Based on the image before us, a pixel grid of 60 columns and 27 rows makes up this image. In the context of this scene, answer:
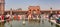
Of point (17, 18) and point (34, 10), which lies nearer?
point (17, 18)

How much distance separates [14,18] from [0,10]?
14.5m

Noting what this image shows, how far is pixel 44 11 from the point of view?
181 feet

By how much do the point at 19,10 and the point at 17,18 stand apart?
15.4m

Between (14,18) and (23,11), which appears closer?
(14,18)

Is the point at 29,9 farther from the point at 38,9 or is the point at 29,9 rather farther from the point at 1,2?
the point at 1,2

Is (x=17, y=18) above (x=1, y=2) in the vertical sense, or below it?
below

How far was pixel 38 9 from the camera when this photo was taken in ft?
165

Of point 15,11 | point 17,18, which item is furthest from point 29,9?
point 17,18

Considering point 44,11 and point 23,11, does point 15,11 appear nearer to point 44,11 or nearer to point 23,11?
point 23,11

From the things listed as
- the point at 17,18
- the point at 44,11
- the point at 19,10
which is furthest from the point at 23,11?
the point at 17,18

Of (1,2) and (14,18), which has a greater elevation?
(1,2)

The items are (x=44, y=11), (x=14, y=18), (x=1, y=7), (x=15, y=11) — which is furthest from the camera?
(x=44, y=11)

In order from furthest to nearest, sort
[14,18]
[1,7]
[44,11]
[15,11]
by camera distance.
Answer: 1. [44,11]
2. [15,11]
3. [1,7]
4. [14,18]

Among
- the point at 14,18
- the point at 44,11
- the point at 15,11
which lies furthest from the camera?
the point at 44,11
